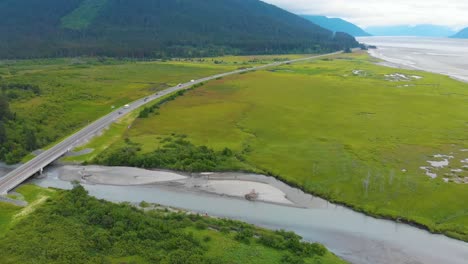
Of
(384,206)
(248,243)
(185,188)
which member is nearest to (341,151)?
(384,206)

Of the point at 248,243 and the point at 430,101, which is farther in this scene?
the point at 430,101

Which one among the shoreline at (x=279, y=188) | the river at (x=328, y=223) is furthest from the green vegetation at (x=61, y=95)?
the river at (x=328, y=223)

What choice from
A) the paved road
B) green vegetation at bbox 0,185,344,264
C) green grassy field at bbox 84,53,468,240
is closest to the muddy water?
green grassy field at bbox 84,53,468,240

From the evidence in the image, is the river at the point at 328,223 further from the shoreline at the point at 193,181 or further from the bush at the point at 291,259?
the bush at the point at 291,259

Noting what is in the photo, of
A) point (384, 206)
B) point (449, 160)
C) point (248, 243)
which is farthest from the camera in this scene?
point (449, 160)

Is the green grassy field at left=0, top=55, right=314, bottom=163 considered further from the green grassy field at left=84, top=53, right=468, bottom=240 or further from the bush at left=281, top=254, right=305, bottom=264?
the bush at left=281, top=254, right=305, bottom=264

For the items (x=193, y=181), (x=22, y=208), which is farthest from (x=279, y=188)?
(x=22, y=208)

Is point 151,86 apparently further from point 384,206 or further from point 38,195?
point 384,206
